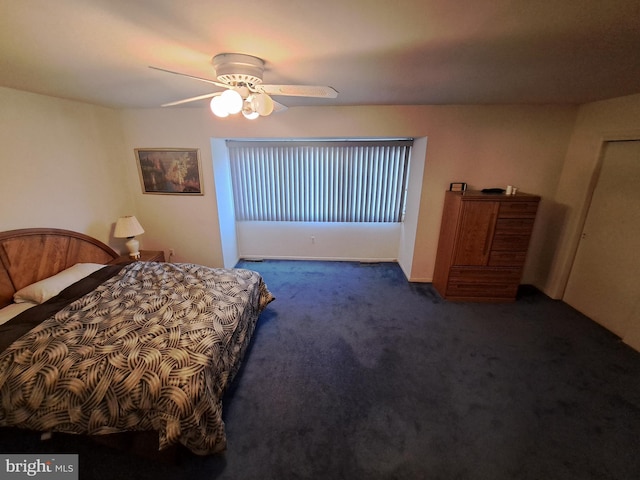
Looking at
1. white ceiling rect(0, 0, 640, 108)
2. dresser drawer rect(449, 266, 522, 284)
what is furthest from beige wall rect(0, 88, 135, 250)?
dresser drawer rect(449, 266, 522, 284)

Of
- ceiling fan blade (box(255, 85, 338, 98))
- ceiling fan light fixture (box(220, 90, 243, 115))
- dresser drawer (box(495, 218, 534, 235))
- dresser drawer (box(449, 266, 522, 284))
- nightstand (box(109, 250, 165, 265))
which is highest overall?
ceiling fan blade (box(255, 85, 338, 98))

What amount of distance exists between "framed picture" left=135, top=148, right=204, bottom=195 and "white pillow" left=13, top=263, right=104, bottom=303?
1555 mm

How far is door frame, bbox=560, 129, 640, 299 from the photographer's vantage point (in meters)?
2.45

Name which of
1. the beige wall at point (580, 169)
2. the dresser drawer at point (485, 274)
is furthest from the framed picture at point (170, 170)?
the beige wall at point (580, 169)

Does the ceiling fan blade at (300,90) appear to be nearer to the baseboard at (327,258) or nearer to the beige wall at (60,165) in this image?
the beige wall at (60,165)

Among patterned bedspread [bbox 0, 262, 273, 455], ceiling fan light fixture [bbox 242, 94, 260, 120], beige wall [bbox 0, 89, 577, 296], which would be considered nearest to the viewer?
patterned bedspread [bbox 0, 262, 273, 455]

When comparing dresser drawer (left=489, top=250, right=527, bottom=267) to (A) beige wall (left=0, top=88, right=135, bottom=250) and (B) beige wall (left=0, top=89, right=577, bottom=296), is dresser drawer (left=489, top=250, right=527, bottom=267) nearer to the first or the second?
(B) beige wall (left=0, top=89, right=577, bottom=296)

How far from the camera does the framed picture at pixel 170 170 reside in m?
3.39

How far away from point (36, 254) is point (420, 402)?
11.9 ft

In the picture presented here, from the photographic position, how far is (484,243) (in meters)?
2.98

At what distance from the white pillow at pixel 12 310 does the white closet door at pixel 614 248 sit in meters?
5.48

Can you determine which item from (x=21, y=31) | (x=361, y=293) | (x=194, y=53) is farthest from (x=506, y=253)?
(x=21, y=31)

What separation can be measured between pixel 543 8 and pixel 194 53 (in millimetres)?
1734

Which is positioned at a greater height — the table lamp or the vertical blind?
the vertical blind
